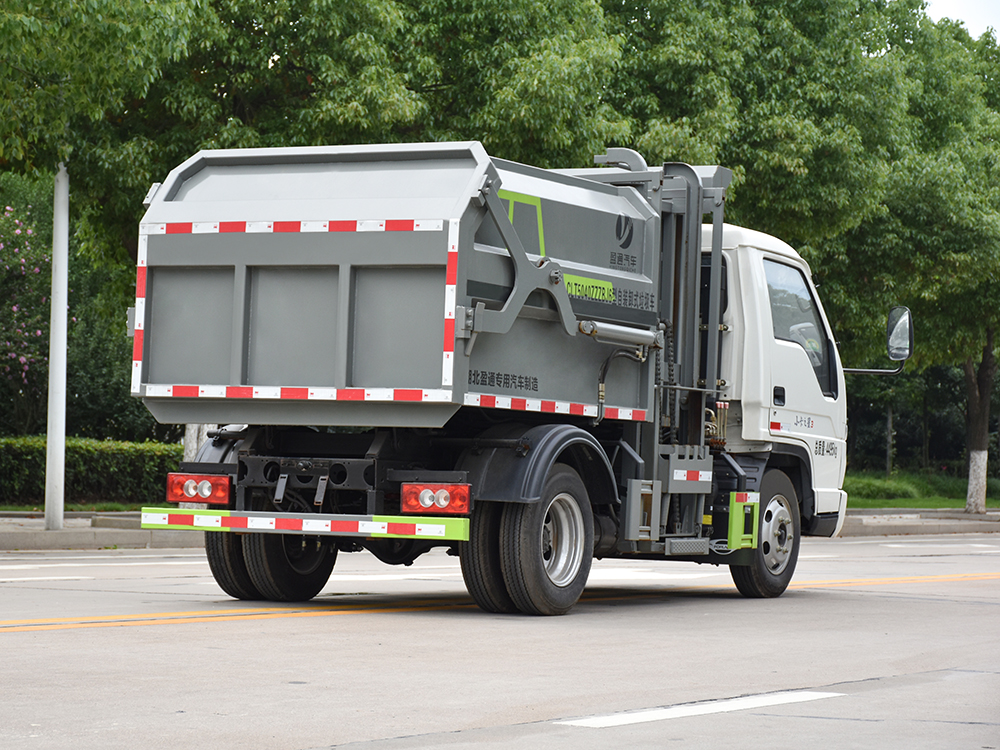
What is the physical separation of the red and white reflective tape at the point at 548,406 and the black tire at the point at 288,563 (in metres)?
1.57

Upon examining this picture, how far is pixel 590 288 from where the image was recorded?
415 inches

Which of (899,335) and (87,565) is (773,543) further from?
(87,565)

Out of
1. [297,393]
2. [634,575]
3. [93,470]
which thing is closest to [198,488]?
[297,393]

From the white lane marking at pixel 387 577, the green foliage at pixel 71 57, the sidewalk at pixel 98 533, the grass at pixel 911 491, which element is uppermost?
the green foliage at pixel 71 57

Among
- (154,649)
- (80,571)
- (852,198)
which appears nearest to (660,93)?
(852,198)

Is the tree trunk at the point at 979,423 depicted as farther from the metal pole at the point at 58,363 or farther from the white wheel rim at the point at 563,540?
the white wheel rim at the point at 563,540

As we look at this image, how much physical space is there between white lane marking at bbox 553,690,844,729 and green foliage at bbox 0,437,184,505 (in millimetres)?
22672

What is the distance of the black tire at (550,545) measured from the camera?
10.0 metres

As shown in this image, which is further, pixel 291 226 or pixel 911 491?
pixel 911 491

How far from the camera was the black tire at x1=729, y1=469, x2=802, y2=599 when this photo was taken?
41.1 feet

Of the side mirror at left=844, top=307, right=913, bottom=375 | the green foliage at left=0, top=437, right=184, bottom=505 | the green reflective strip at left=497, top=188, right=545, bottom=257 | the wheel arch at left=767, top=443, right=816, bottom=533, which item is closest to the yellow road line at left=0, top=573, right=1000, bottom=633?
the wheel arch at left=767, top=443, right=816, bottom=533

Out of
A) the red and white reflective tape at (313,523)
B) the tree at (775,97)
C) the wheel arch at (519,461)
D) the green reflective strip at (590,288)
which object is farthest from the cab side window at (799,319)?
the tree at (775,97)

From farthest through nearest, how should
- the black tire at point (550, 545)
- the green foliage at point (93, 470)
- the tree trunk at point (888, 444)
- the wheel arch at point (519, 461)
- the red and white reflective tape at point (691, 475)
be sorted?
the tree trunk at point (888, 444), the green foliage at point (93, 470), the red and white reflective tape at point (691, 475), the black tire at point (550, 545), the wheel arch at point (519, 461)

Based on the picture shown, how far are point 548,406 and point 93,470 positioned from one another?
2026 centimetres
